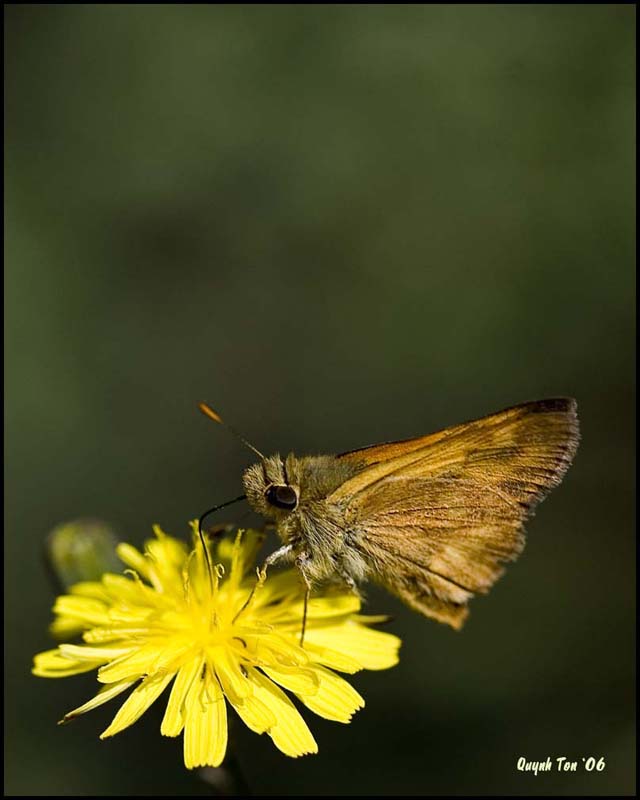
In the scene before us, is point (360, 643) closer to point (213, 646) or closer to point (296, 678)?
point (296, 678)

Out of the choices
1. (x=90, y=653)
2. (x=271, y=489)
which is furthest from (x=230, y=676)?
(x=271, y=489)

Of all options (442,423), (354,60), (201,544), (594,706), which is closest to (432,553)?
(201,544)

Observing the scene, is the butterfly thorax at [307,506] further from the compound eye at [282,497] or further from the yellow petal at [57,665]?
the yellow petal at [57,665]

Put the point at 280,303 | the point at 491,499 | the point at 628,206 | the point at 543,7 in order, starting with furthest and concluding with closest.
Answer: the point at 280,303 < the point at 543,7 < the point at 628,206 < the point at 491,499

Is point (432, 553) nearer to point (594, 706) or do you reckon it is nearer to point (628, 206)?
point (594, 706)
